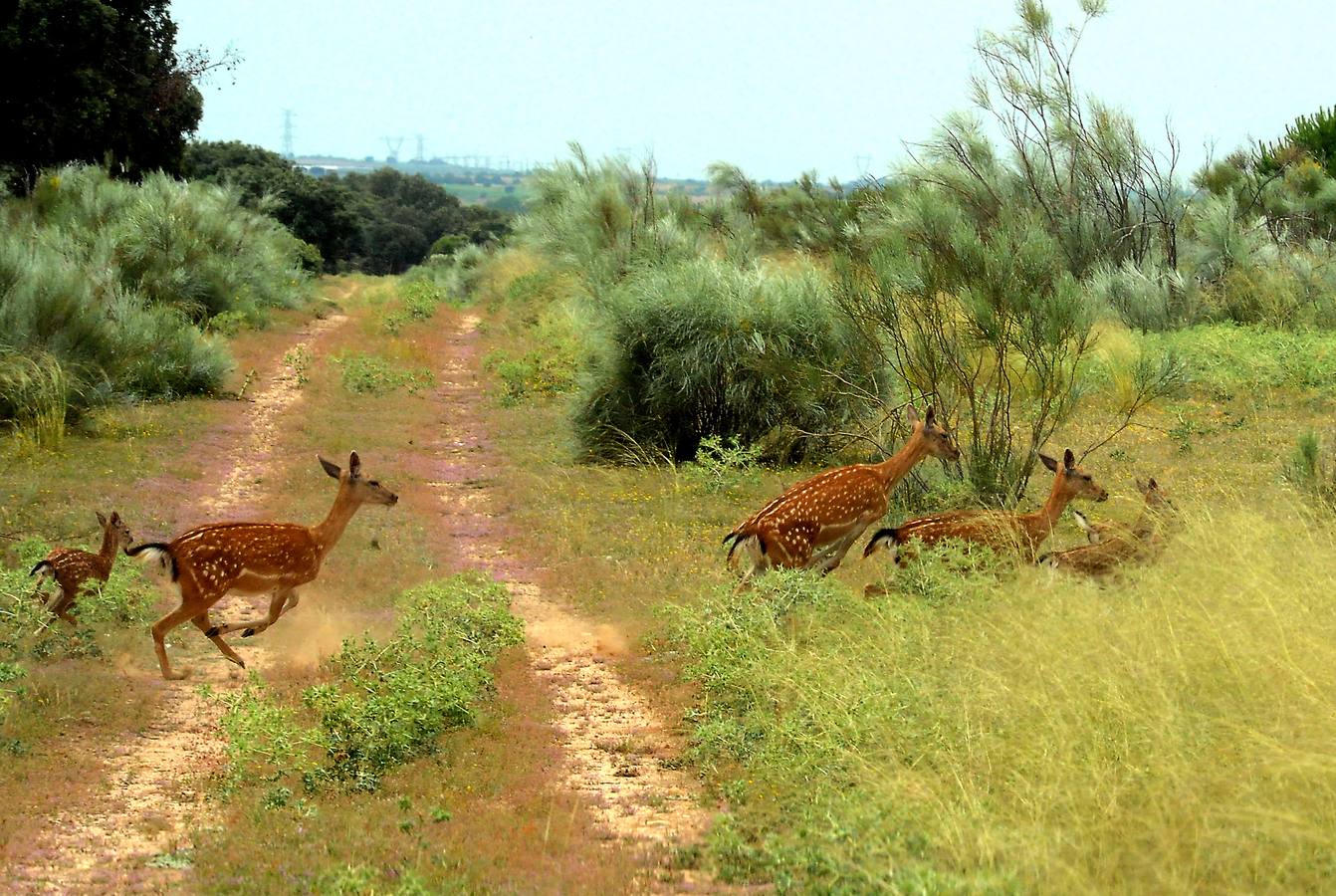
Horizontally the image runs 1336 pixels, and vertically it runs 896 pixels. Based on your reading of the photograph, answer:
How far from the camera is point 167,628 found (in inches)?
369

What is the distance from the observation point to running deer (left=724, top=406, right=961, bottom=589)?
991cm

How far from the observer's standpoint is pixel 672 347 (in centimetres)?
1772

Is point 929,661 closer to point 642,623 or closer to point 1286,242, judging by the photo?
point 642,623

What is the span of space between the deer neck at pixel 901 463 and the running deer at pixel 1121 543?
4.55 ft

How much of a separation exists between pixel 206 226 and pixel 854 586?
25935 millimetres

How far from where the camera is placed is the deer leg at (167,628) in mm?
9328

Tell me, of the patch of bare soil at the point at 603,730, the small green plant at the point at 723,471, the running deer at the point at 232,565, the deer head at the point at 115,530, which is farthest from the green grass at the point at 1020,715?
the small green plant at the point at 723,471

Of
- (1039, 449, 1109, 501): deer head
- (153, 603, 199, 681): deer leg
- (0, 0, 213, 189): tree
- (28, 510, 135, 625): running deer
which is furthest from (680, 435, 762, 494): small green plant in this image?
(0, 0, 213, 189): tree

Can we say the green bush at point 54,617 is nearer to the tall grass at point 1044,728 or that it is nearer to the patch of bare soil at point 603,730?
the patch of bare soil at point 603,730

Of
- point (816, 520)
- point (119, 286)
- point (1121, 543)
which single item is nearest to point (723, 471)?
point (816, 520)

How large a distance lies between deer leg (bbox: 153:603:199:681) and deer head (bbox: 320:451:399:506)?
1.55 meters

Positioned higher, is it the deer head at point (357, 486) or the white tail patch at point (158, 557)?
the deer head at point (357, 486)

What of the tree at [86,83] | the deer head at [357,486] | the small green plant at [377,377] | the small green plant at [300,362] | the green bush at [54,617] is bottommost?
the small green plant at [300,362]

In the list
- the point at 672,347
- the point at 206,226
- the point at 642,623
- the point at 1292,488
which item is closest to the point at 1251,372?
the point at 672,347
